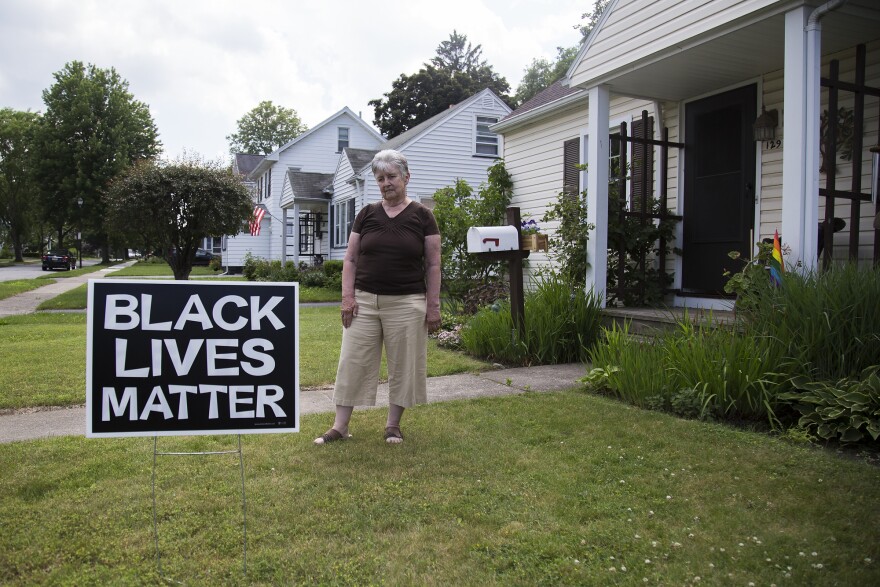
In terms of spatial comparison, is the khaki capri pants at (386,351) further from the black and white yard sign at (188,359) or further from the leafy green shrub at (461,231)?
the leafy green shrub at (461,231)

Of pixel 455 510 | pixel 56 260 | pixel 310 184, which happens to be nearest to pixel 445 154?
pixel 310 184

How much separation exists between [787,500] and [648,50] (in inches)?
203

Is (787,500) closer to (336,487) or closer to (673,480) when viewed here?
(673,480)

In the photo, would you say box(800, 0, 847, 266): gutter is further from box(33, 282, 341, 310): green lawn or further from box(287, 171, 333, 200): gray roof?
box(287, 171, 333, 200): gray roof

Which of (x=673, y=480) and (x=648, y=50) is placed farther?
(x=648, y=50)

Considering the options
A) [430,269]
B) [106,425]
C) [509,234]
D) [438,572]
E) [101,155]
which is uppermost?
[101,155]

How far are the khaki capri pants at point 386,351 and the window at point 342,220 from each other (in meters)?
19.0

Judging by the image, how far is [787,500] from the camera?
Result: 3.12 metres

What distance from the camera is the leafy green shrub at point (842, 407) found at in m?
3.84


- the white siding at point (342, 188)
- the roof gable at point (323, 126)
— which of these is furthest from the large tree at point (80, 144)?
the white siding at point (342, 188)

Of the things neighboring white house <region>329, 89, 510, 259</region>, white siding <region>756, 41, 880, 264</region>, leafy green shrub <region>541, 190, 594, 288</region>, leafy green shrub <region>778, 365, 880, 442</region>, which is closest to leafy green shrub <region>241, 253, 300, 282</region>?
neighboring white house <region>329, 89, 510, 259</region>

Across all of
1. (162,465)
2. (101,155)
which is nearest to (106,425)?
(162,465)

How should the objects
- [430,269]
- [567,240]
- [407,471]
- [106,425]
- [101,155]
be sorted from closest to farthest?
[106,425] < [407,471] < [430,269] < [567,240] < [101,155]

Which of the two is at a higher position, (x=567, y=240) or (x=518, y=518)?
(x=567, y=240)
